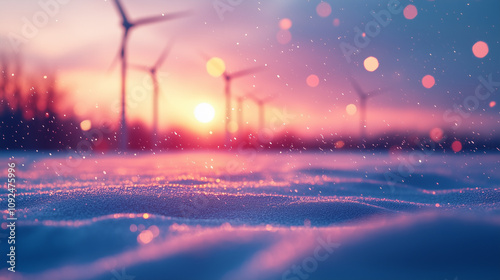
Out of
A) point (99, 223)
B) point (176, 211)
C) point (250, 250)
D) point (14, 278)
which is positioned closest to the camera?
point (14, 278)

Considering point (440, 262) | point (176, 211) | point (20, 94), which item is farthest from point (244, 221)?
point (20, 94)

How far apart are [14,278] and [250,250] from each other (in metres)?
1.19

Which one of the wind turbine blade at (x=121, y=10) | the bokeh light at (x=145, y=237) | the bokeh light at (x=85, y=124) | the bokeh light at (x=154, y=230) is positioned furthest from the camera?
the bokeh light at (x=85, y=124)

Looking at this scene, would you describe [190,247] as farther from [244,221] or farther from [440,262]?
[440,262]

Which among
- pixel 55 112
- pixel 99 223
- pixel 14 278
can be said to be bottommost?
pixel 14 278

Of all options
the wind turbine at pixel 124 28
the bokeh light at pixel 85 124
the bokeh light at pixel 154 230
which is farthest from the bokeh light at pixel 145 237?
the bokeh light at pixel 85 124

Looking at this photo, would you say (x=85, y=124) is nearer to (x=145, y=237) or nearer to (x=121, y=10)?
(x=121, y=10)

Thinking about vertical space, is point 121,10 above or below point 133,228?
above

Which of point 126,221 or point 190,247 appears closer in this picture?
point 190,247

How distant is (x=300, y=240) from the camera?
234cm

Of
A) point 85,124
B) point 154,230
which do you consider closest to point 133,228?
point 154,230

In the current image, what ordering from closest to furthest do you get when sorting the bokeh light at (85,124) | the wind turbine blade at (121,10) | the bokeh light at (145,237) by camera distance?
the bokeh light at (145,237) < the wind turbine blade at (121,10) < the bokeh light at (85,124)

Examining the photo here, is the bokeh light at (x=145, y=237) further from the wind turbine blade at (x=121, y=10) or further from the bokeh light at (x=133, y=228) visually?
the wind turbine blade at (x=121, y=10)

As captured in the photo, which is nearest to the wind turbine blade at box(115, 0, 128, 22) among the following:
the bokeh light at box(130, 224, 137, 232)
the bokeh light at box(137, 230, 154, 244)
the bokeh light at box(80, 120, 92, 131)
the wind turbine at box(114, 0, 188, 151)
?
the wind turbine at box(114, 0, 188, 151)
